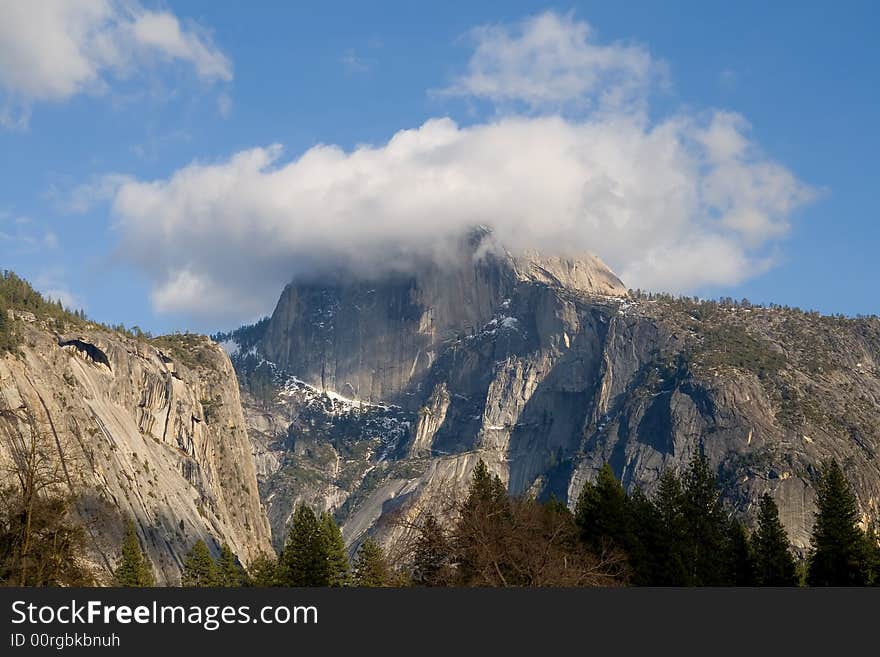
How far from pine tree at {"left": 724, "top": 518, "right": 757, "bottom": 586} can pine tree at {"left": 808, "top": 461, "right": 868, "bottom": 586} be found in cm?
525

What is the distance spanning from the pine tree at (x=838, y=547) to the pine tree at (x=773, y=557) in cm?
303

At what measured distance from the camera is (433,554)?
58.2 meters

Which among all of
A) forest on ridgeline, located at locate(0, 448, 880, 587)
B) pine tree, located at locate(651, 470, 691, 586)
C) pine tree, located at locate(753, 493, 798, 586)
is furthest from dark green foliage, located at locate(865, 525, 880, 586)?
pine tree, located at locate(651, 470, 691, 586)

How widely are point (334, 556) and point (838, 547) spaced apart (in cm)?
4472

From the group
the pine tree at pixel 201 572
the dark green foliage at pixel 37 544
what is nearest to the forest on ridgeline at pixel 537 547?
the dark green foliage at pixel 37 544

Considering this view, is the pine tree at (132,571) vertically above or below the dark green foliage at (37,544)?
above

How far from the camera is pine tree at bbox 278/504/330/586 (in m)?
91.8

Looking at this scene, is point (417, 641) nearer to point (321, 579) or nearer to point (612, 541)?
point (612, 541)

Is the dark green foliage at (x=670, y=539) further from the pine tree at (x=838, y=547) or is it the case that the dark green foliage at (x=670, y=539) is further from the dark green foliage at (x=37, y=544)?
the dark green foliage at (x=37, y=544)

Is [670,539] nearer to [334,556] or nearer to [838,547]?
[838,547]

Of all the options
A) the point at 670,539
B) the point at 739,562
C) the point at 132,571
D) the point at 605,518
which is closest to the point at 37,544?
the point at 605,518

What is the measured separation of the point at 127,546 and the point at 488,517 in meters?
66.5

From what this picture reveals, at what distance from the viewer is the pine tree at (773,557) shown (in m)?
96.8

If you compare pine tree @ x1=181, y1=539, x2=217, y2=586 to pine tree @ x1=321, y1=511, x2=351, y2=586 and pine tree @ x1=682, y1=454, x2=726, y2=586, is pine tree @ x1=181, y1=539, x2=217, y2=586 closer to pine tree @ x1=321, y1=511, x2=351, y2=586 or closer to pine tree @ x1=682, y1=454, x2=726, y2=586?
pine tree @ x1=321, y1=511, x2=351, y2=586
